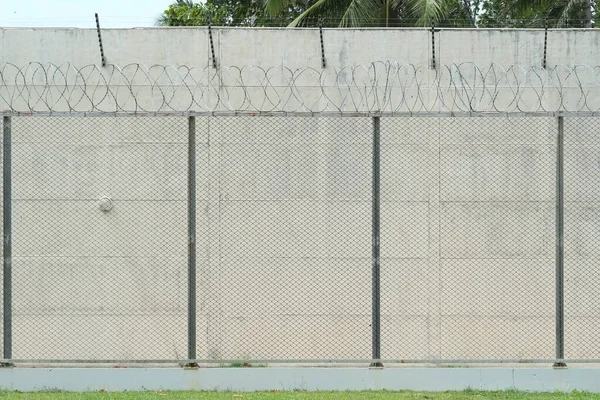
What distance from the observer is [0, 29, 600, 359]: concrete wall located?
10562mm

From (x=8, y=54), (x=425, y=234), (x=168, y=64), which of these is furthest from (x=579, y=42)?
(x=8, y=54)

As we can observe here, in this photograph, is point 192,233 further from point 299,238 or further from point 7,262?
point 7,262

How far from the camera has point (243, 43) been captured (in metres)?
10.8

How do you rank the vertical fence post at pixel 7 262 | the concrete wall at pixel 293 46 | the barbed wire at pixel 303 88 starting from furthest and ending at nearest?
the concrete wall at pixel 293 46 < the barbed wire at pixel 303 88 < the vertical fence post at pixel 7 262

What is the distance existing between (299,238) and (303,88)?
1.67 meters

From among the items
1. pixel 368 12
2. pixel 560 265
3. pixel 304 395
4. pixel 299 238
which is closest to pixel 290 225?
pixel 299 238

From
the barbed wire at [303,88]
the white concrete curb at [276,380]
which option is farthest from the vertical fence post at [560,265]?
the barbed wire at [303,88]

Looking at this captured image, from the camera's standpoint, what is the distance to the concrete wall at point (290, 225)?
34.7ft

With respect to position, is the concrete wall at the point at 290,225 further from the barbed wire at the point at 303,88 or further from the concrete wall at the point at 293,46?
the barbed wire at the point at 303,88

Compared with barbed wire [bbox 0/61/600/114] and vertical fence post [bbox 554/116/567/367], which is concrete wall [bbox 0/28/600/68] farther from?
vertical fence post [bbox 554/116/567/367]

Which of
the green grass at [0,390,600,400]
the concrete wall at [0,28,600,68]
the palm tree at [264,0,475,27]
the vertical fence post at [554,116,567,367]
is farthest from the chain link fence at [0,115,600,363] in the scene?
the palm tree at [264,0,475,27]

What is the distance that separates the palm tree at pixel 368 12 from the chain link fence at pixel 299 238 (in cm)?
1032

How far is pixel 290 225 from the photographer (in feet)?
35.0

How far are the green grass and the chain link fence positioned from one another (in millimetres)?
1590
